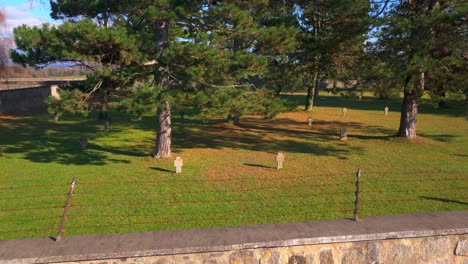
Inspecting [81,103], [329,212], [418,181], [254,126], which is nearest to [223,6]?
[81,103]

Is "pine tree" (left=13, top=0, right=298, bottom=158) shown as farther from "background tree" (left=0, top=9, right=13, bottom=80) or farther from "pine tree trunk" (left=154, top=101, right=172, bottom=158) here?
"background tree" (left=0, top=9, right=13, bottom=80)

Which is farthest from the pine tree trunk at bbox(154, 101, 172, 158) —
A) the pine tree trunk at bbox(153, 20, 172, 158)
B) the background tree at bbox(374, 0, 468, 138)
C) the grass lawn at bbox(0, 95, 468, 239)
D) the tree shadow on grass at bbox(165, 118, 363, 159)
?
the background tree at bbox(374, 0, 468, 138)

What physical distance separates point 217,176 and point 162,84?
3.82 meters

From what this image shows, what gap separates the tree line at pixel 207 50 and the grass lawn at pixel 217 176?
164 centimetres

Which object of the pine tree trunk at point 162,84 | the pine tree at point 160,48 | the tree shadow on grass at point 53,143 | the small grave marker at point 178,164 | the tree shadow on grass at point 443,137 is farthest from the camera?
the tree shadow on grass at point 443,137

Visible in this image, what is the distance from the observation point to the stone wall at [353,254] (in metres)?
4.16

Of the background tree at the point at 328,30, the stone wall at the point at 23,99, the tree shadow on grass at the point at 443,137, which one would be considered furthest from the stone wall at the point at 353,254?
the stone wall at the point at 23,99

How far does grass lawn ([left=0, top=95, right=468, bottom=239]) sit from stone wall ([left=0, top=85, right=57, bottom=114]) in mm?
6339

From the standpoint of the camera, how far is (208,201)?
28.8ft

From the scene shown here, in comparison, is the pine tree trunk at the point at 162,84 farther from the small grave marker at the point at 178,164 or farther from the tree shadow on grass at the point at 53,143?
the small grave marker at the point at 178,164

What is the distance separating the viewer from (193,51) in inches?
399

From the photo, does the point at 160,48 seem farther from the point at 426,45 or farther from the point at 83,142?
the point at 426,45

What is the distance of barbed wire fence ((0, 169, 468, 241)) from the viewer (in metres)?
7.52

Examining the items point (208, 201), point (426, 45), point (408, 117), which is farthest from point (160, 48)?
point (408, 117)
